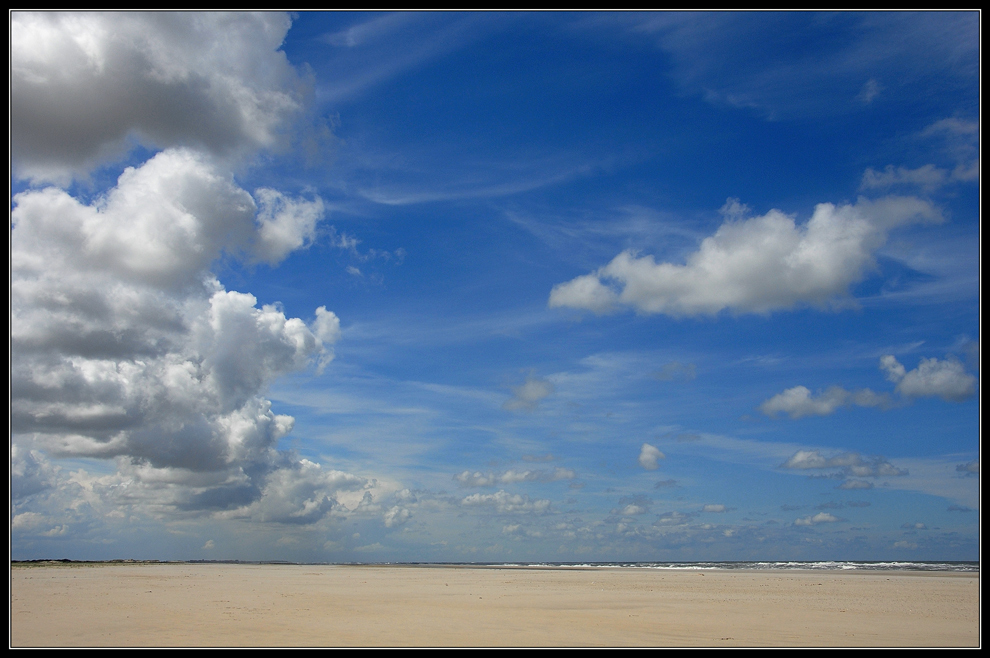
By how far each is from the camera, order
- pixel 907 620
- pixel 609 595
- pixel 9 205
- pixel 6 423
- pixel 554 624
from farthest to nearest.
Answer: pixel 609 595 → pixel 907 620 → pixel 554 624 → pixel 9 205 → pixel 6 423

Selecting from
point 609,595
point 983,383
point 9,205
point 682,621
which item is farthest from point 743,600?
point 9,205

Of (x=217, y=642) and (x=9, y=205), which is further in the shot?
(x=217, y=642)

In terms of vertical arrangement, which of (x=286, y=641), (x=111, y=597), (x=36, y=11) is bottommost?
(x=111, y=597)

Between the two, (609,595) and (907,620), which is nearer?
(907,620)

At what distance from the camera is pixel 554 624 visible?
72.5 ft

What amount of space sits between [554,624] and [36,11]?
2437cm

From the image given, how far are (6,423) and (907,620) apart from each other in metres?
31.3

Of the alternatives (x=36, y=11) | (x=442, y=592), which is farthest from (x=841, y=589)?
(x=36, y=11)

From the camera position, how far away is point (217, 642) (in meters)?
17.9

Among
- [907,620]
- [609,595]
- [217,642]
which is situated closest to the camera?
[217,642]

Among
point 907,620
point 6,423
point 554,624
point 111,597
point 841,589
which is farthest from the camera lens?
point 841,589

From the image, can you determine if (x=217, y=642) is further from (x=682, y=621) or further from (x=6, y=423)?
(x=682, y=621)

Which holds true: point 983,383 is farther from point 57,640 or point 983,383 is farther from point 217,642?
point 57,640

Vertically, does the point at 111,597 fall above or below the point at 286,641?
below
